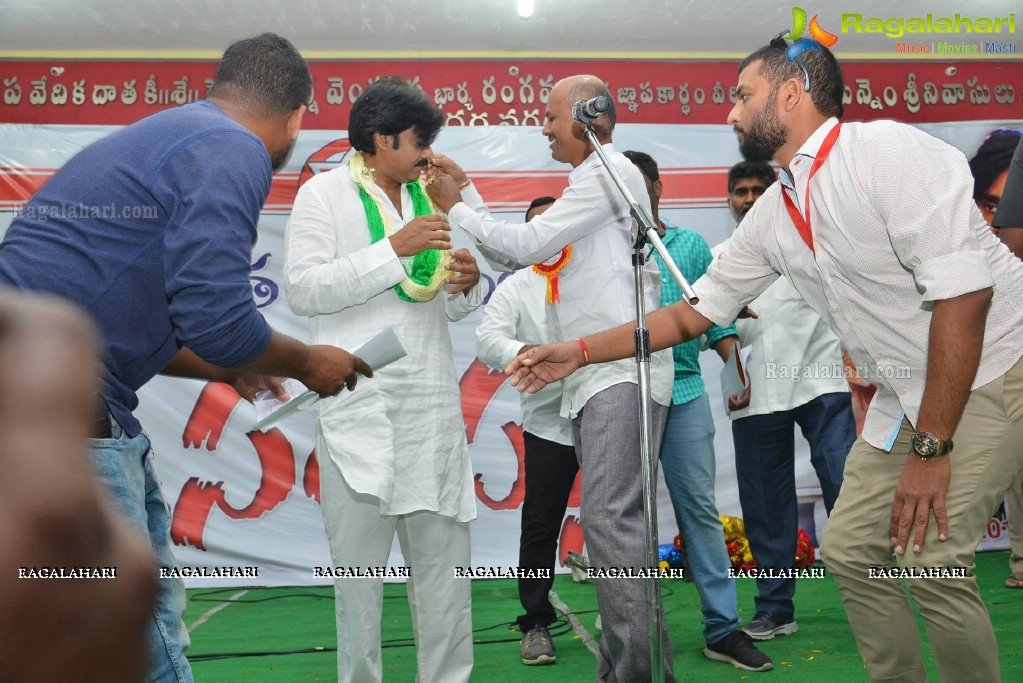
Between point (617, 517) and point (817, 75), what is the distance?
1.47 metres

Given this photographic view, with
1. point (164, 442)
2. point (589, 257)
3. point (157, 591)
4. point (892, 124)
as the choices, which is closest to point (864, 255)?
point (892, 124)

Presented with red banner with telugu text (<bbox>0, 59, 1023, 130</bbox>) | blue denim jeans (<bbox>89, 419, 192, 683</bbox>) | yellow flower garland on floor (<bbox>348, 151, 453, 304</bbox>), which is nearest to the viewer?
blue denim jeans (<bbox>89, 419, 192, 683</bbox>)

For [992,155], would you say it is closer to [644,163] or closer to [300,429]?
[644,163]

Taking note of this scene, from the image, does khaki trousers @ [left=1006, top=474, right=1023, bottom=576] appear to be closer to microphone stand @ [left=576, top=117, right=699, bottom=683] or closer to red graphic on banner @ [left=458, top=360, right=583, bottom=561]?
red graphic on banner @ [left=458, top=360, right=583, bottom=561]

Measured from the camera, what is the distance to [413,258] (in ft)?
10.6

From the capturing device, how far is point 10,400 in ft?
1.82

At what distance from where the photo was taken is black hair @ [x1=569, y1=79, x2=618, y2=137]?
129 inches

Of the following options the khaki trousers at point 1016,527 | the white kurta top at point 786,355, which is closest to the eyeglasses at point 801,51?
the white kurta top at point 786,355

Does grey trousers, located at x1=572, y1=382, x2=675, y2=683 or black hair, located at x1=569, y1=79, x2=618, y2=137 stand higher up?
black hair, located at x1=569, y1=79, x2=618, y2=137

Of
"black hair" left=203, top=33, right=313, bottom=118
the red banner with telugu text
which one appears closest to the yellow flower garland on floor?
"black hair" left=203, top=33, right=313, bottom=118

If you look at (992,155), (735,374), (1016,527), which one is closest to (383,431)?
(735,374)

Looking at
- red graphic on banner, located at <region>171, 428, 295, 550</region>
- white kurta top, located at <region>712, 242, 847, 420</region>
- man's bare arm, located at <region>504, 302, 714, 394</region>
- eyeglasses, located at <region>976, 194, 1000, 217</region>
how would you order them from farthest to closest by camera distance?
eyeglasses, located at <region>976, 194, 1000, 217</region>
red graphic on banner, located at <region>171, 428, 295, 550</region>
white kurta top, located at <region>712, 242, 847, 420</region>
man's bare arm, located at <region>504, 302, 714, 394</region>

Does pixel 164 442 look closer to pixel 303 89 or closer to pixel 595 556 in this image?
pixel 595 556

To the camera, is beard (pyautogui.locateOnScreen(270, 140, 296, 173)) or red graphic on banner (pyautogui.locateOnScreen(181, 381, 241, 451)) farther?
red graphic on banner (pyautogui.locateOnScreen(181, 381, 241, 451))
